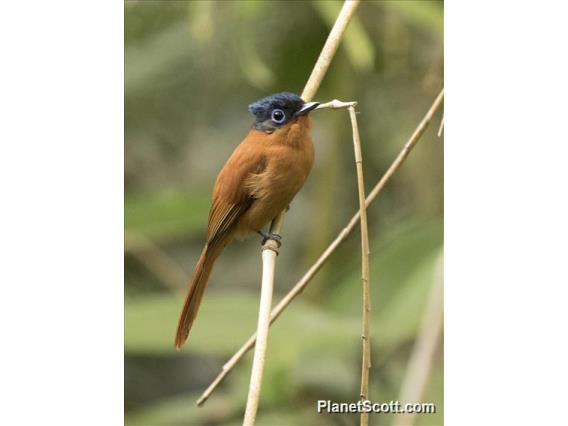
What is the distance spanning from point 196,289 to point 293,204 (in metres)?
0.54

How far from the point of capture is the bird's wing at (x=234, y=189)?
144 inches

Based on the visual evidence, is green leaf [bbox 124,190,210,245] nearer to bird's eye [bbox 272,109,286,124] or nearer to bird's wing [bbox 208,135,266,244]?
bird's wing [bbox 208,135,266,244]

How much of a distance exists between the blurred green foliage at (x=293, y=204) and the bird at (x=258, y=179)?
0.11 m

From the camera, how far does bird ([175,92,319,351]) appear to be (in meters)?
3.58

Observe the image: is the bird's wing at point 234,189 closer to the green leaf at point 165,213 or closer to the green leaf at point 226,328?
the green leaf at point 165,213

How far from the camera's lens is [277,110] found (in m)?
3.57

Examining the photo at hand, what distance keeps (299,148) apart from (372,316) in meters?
0.61

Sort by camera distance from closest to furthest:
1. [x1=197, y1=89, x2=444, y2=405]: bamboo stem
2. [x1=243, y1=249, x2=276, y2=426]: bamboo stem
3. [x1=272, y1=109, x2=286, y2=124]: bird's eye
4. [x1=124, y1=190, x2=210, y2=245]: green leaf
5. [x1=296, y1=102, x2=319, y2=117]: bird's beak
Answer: [x1=243, y1=249, x2=276, y2=426]: bamboo stem
[x1=197, y1=89, x2=444, y2=405]: bamboo stem
[x1=296, y1=102, x2=319, y2=117]: bird's beak
[x1=272, y1=109, x2=286, y2=124]: bird's eye
[x1=124, y1=190, x2=210, y2=245]: green leaf

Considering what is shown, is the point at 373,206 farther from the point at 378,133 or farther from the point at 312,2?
the point at 312,2

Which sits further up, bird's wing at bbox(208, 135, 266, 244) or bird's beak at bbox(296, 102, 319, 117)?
bird's beak at bbox(296, 102, 319, 117)

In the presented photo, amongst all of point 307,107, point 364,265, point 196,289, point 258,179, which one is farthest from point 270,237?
point 364,265

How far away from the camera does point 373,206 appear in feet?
13.3

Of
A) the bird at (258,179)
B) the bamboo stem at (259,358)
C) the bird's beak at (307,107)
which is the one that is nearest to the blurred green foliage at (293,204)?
the bird at (258,179)

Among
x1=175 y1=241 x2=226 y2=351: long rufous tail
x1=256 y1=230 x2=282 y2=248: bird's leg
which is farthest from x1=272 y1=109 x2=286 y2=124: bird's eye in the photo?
x1=175 y1=241 x2=226 y2=351: long rufous tail
